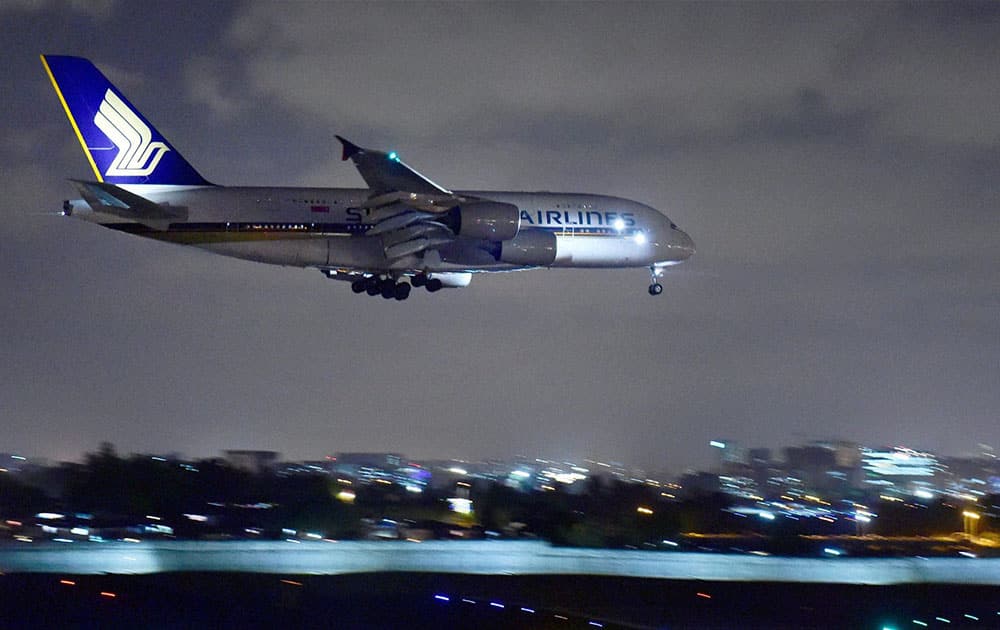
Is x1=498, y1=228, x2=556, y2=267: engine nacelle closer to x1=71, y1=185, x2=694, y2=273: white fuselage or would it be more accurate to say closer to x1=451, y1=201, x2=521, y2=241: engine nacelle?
x1=71, y1=185, x2=694, y2=273: white fuselage

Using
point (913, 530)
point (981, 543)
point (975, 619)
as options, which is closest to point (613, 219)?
point (975, 619)

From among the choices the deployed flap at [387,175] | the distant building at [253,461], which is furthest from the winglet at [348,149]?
the distant building at [253,461]

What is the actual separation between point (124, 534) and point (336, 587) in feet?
71.3

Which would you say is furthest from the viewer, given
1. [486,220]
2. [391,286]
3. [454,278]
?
[454,278]

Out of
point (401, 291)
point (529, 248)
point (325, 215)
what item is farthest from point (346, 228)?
point (529, 248)

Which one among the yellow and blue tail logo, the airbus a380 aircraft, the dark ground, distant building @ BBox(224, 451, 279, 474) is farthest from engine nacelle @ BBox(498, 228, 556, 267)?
distant building @ BBox(224, 451, 279, 474)

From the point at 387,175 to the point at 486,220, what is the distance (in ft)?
13.8

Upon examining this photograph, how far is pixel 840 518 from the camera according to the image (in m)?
114

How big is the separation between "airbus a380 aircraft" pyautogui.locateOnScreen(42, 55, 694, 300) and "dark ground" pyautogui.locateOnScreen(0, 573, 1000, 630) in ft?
50.5

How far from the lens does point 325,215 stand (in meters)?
51.6

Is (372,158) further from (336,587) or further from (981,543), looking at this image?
(981,543)

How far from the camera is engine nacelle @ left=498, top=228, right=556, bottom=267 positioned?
53062 millimetres

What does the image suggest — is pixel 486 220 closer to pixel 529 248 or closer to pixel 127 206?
pixel 529 248

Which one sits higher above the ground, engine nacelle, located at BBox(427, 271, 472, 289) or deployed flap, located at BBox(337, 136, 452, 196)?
deployed flap, located at BBox(337, 136, 452, 196)
